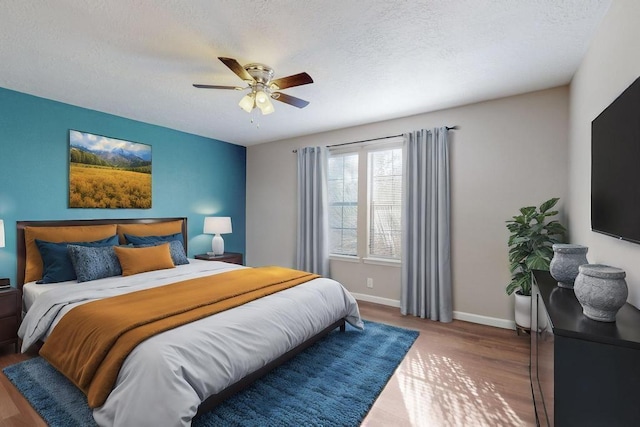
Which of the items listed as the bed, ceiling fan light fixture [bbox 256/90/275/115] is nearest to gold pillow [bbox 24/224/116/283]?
the bed

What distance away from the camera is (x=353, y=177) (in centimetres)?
445

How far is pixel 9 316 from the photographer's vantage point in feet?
8.75

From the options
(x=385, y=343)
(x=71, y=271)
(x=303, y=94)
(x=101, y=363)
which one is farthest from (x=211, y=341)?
(x=303, y=94)

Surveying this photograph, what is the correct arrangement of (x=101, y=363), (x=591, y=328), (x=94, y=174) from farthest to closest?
(x=94, y=174) → (x=101, y=363) → (x=591, y=328)

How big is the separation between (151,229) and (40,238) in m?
1.11

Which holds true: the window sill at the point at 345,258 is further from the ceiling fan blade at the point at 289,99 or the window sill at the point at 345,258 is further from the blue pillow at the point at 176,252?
the ceiling fan blade at the point at 289,99

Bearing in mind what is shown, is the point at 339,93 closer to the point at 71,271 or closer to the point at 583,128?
the point at 583,128

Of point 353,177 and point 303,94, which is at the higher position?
point 303,94

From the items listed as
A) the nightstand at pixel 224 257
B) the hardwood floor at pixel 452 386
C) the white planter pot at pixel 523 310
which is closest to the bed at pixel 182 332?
the hardwood floor at pixel 452 386

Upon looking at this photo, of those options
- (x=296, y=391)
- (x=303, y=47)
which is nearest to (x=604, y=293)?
(x=296, y=391)

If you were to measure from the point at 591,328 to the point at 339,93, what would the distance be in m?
2.71

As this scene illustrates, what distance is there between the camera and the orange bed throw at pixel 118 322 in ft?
5.61

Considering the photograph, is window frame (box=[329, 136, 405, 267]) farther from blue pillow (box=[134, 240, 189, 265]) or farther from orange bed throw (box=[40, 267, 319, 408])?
blue pillow (box=[134, 240, 189, 265])

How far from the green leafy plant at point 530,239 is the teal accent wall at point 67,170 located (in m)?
4.19
